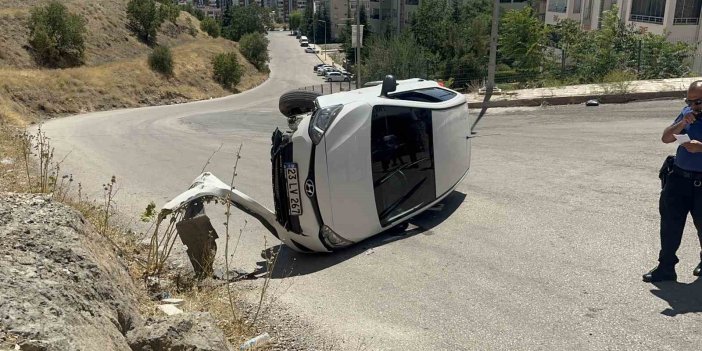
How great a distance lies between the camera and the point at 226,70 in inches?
→ 2240

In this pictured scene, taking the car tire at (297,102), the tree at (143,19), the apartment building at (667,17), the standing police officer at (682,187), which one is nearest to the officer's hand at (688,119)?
the standing police officer at (682,187)

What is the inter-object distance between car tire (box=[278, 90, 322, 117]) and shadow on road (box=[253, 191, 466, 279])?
203cm

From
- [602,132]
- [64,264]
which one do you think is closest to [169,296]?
[64,264]

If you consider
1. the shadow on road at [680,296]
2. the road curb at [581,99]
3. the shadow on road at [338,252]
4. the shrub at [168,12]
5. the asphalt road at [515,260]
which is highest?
the shrub at [168,12]

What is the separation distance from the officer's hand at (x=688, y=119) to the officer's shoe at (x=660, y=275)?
1358 mm

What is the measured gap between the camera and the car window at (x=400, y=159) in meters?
6.50

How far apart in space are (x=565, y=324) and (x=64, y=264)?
12.6 ft

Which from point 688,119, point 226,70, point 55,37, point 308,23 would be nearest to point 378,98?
point 688,119

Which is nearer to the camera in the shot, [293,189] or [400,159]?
[293,189]

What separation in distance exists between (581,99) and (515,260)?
A: 36.7ft

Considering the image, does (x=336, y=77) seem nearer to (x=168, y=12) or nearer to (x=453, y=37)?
(x=453, y=37)

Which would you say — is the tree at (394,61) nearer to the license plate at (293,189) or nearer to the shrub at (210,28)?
the license plate at (293,189)

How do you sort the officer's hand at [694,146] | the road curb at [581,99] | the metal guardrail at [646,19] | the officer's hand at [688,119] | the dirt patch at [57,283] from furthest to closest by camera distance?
the metal guardrail at [646,19] → the road curb at [581,99] → the officer's hand at [688,119] → the officer's hand at [694,146] → the dirt patch at [57,283]

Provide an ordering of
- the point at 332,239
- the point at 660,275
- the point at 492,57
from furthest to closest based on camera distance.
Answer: the point at 492,57
the point at 332,239
the point at 660,275
